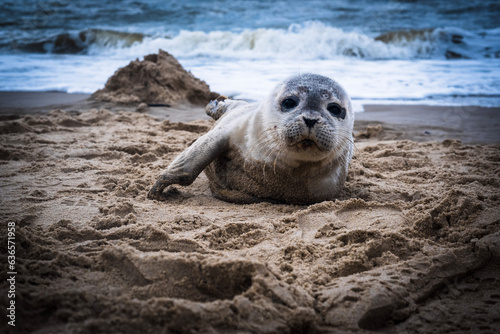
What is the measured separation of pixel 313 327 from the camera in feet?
5.76

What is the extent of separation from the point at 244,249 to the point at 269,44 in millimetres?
13908

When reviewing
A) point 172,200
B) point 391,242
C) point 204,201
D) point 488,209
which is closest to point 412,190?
point 488,209

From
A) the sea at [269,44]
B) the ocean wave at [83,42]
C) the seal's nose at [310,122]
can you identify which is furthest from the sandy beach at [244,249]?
the ocean wave at [83,42]

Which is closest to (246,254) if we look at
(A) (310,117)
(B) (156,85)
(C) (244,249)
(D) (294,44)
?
(C) (244,249)

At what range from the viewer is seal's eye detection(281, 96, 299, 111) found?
316cm

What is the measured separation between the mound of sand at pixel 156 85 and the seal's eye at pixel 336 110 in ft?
14.8

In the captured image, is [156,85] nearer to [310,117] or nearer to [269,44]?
→ [310,117]

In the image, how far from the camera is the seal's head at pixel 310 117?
115 inches

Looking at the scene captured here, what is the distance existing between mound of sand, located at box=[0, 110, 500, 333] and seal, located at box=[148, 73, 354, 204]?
181 millimetres

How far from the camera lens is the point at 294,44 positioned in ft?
50.6

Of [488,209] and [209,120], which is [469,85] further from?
[488,209]

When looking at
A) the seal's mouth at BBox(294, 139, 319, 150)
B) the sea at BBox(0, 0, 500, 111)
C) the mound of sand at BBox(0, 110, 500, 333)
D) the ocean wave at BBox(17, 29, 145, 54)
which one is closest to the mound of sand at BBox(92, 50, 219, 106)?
the sea at BBox(0, 0, 500, 111)

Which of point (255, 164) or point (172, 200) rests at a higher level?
point (255, 164)

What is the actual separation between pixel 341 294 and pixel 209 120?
4.61 m
